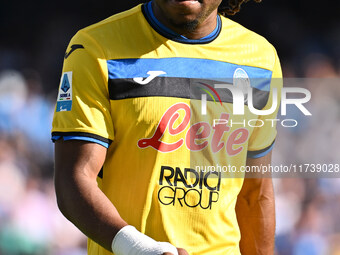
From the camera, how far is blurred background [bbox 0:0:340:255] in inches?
212

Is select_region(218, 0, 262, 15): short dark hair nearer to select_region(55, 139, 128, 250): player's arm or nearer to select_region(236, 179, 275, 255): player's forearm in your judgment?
select_region(236, 179, 275, 255): player's forearm

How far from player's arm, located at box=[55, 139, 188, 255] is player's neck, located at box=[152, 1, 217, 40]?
1.76 ft

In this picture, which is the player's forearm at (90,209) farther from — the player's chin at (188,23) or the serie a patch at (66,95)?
the player's chin at (188,23)

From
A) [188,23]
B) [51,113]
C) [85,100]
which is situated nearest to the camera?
[85,100]

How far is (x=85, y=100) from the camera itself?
2.34 meters

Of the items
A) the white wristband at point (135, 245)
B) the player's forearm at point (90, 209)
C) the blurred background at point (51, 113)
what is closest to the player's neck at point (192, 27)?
the player's forearm at point (90, 209)

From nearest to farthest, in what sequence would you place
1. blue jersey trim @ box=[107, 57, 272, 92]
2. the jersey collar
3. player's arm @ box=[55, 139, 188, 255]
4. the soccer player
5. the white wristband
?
the white wristband → player's arm @ box=[55, 139, 188, 255] → the soccer player → blue jersey trim @ box=[107, 57, 272, 92] → the jersey collar

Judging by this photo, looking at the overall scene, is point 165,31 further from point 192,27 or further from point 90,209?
point 90,209

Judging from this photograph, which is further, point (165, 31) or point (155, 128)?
point (165, 31)

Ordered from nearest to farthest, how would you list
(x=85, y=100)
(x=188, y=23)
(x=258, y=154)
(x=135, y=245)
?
(x=135, y=245) < (x=85, y=100) < (x=188, y=23) < (x=258, y=154)

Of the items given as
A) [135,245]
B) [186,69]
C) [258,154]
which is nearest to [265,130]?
[258,154]

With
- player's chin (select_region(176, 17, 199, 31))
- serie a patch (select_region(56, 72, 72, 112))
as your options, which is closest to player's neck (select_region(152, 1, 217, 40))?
player's chin (select_region(176, 17, 199, 31))

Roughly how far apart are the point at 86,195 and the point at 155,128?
357mm

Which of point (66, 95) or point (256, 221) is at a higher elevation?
point (66, 95)
